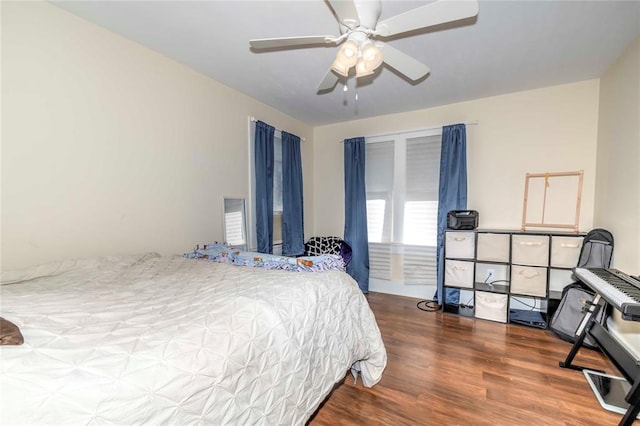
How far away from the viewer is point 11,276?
56.4 inches

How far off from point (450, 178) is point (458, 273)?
1153 mm

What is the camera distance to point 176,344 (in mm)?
889

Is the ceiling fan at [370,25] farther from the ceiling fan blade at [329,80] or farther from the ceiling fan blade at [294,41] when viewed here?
the ceiling fan blade at [329,80]

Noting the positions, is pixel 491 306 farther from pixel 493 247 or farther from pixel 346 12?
pixel 346 12

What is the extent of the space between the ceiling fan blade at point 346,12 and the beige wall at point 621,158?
2.37 m

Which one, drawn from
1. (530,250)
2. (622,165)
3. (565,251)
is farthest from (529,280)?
(622,165)

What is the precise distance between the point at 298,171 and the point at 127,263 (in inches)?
96.5

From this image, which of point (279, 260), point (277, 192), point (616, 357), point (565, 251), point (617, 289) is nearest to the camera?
point (617, 289)

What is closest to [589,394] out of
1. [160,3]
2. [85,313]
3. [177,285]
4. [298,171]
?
[177,285]

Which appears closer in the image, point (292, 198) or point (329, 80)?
point (329, 80)

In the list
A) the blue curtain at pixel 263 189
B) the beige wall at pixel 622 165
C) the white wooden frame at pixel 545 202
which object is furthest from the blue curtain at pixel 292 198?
the beige wall at pixel 622 165

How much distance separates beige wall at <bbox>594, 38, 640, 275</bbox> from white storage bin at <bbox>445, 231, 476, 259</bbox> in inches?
44.2

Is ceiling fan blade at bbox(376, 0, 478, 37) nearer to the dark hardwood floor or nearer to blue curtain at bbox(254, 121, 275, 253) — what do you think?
blue curtain at bbox(254, 121, 275, 253)

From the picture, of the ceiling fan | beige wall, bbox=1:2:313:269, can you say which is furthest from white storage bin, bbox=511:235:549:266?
beige wall, bbox=1:2:313:269
